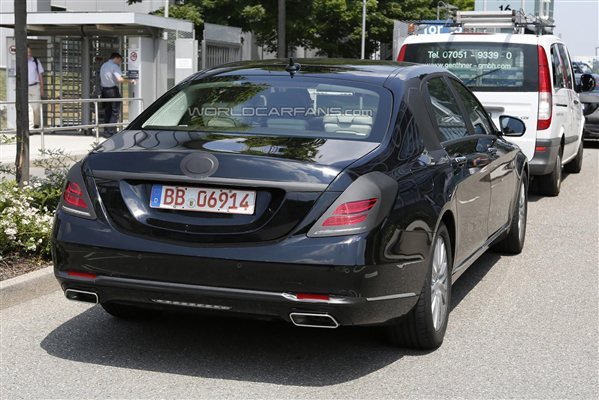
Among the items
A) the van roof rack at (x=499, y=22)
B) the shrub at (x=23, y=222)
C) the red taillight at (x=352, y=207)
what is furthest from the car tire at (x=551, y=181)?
the red taillight at (x=352, y=207)

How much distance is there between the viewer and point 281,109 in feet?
17.9

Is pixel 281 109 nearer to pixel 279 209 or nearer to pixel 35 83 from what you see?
pixel 279 209

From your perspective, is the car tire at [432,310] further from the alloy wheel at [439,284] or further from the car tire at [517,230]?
the car tire at [517,230]

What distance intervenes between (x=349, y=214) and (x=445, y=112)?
1.80 meters

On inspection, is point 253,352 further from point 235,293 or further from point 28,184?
point 28,184

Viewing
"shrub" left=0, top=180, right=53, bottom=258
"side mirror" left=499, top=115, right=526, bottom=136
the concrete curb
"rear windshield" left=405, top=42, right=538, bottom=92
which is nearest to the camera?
the concrete curb

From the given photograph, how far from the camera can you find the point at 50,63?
23.5 meters

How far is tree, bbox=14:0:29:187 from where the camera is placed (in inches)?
323

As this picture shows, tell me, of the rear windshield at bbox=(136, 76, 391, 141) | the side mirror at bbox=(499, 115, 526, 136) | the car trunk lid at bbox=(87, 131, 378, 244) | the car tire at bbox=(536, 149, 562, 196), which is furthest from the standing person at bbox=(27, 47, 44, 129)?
the car trunk lid at bbox=(87, 131, 378, 244)

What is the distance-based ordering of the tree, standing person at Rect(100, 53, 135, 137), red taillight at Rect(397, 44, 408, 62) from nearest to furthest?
the tree → red taillight at Rect(397, 44, 408, 62) → standing person at Rect(100, 53, 135, 137)

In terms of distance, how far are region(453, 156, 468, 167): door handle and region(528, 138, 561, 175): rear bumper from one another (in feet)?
18.8

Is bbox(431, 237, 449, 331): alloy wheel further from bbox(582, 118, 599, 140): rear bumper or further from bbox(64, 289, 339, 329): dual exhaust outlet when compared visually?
bbox(582, 118, 599, 140): rear bumper

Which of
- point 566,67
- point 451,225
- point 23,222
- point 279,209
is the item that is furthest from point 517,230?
point 566,67

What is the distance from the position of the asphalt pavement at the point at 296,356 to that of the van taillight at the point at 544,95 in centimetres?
480
